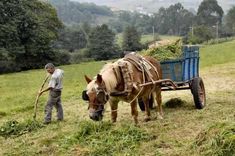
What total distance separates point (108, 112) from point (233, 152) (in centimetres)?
639

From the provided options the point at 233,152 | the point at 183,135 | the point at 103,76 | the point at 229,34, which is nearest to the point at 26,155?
the point at 103,76

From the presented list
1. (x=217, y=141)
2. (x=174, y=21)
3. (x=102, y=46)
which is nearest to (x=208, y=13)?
(x=174, y=21)

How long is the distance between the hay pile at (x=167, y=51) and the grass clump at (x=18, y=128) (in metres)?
3.66

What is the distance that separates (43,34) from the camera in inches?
1986

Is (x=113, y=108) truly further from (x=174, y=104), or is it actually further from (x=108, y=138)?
(x=174, y=104)

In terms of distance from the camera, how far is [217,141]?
642cm

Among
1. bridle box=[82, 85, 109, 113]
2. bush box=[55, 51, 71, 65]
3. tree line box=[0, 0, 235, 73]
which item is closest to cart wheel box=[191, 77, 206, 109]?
bridle box=[82, 85, 109, 113]

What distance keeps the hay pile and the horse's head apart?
152 inches

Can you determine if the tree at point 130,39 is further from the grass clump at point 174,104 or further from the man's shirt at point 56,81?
the man's shirt at point 56,81

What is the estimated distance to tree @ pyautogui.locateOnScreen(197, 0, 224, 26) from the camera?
10281 cm

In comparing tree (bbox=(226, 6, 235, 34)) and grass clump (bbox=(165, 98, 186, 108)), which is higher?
tree (bbox=(226, 6, 235, 34))

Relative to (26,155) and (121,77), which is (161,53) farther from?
(26,155)

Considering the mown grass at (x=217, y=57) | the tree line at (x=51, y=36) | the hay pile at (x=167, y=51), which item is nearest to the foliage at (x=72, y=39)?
the tree line at (x=51, y=36)

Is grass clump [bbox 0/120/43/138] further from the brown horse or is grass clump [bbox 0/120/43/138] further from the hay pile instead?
the hay pile
